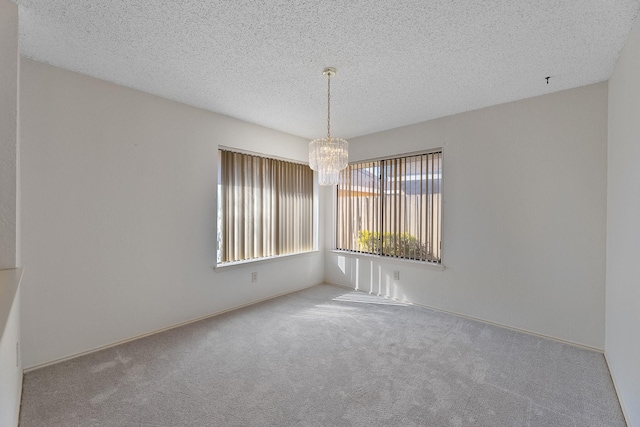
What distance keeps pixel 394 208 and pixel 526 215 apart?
5.25ft

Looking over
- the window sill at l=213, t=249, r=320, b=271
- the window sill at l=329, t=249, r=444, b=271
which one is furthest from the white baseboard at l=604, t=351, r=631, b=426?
the window sill at l=213, t=249, r=320, b=271

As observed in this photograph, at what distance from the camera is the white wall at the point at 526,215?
9.00 feet

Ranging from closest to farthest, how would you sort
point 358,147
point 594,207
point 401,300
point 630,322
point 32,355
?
point 630,322 < point 32,355 < point 594,207 < point 401,300 < point 358,147

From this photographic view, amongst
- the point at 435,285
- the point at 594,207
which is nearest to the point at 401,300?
the point at 435,285

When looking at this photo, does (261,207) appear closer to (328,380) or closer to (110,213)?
(110,213)

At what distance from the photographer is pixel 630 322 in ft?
6.11

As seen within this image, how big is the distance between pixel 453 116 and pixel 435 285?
217 centimetres

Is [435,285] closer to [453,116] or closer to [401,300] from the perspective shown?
[401,300]

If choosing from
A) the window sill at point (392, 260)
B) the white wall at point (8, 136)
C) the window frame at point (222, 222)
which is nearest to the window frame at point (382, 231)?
the window sill at point (392, 260)

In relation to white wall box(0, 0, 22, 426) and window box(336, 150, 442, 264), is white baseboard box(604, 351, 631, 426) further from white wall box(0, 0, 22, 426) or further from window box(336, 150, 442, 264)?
white wall box(0, 0, 22, 426)

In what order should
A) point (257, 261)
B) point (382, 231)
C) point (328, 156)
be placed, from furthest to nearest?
point (382, 231)
point (257, 261)
point (328, 156)

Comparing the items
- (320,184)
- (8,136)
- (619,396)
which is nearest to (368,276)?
(320,184)

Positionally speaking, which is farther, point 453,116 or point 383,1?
point 453,116

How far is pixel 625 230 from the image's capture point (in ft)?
6.59
